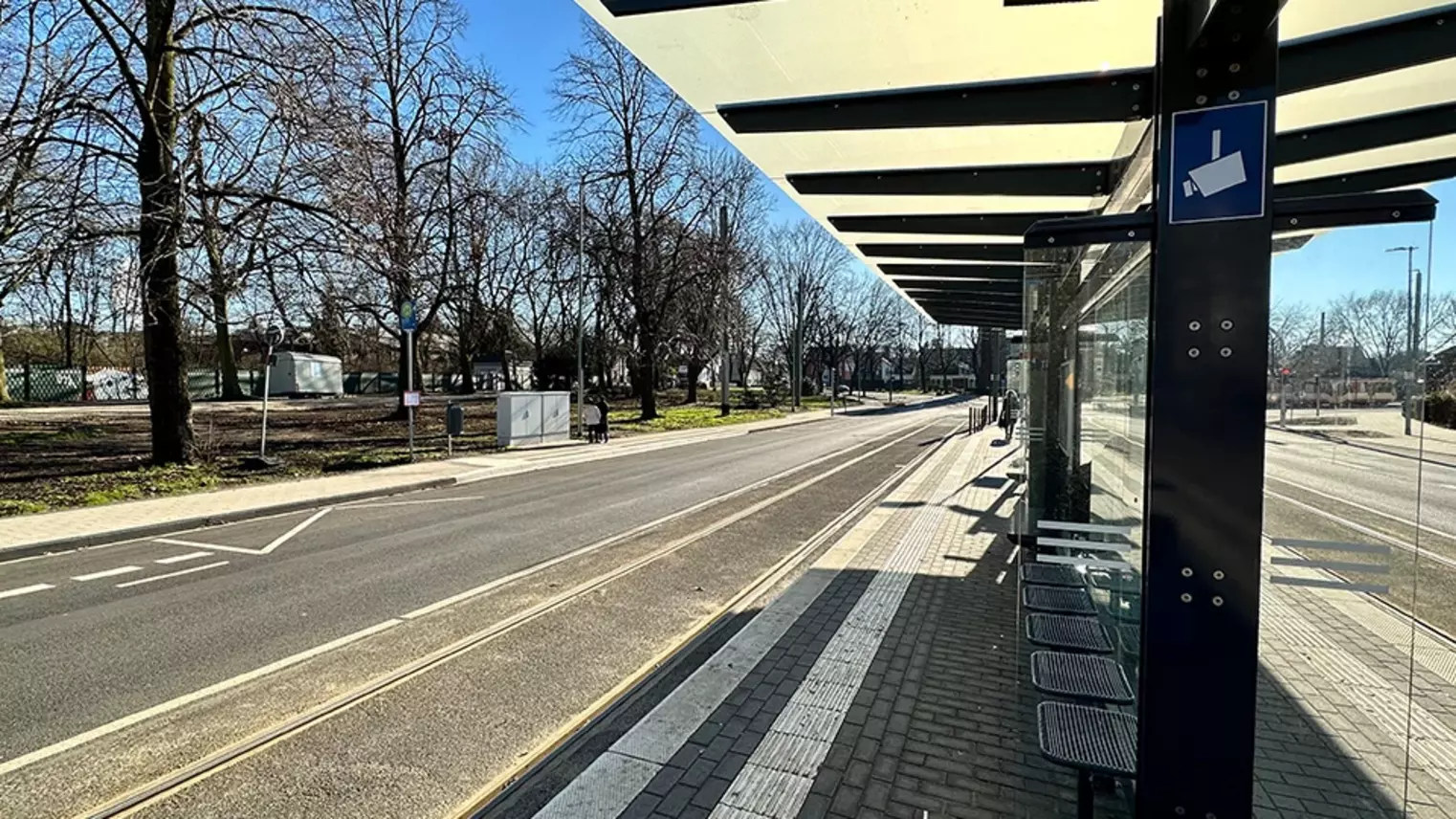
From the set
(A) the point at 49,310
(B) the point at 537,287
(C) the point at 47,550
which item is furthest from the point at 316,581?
(B) the point at 537,287

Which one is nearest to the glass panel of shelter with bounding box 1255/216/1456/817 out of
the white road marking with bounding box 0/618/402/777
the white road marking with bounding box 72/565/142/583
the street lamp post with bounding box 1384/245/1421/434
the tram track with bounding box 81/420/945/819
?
the street lamp post with bounding box 1384/245/1421/434

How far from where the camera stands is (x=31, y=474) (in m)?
12.5

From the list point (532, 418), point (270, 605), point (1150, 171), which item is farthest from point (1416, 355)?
point (532, 418)

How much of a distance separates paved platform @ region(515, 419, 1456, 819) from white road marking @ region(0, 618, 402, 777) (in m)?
2.68

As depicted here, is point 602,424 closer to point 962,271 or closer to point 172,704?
point 962,271

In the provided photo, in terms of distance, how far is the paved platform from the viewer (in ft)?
10.1

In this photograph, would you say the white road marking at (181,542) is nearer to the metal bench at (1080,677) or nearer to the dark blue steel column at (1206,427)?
the metal bench at (1080,677)

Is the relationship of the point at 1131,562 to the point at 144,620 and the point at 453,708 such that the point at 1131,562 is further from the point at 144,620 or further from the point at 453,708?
the point at 144,620

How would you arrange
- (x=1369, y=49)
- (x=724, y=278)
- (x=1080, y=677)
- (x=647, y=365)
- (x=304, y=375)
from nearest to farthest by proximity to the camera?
(x=1080, y=677) → (x=1369, y=49) → (x=647, y=365) → (x=724, y=278) → (x=304, y=375)

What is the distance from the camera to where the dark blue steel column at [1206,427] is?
2162 millimetres

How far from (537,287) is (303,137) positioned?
36020 millimetres

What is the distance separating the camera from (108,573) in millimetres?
7062

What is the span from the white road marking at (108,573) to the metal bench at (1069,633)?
335 inches

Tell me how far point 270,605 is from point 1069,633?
20.6 feet
